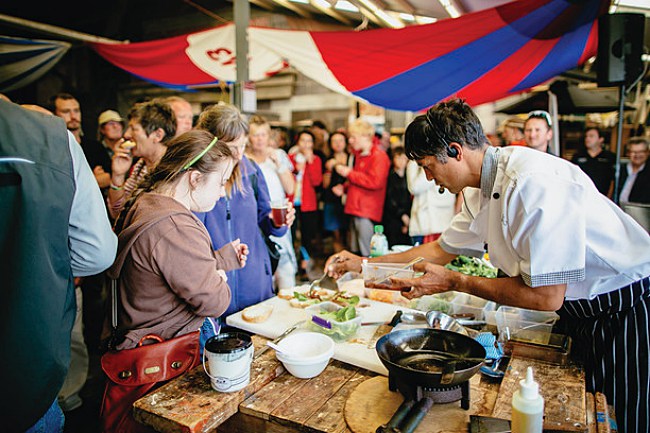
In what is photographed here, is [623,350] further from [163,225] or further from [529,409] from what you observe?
[163,225]

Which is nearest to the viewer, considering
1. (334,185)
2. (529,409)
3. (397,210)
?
(529,409)

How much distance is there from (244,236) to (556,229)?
65.5 inches

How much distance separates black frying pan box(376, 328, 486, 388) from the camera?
4.33 feet

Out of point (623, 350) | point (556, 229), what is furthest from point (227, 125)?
point (623, 350)

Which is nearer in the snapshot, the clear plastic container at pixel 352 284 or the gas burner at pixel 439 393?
the gas burner at pixel 439 393

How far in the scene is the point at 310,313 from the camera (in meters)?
2.18

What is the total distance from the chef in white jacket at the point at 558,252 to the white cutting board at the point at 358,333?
276mm

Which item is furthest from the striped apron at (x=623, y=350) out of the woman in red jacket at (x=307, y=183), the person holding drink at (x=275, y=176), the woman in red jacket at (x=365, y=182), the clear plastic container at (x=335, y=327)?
the woman in red jacket at (x=307, y=183)

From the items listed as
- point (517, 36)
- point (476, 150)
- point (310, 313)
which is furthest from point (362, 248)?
point (476, 150)

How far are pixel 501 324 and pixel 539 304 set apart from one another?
1.20ft

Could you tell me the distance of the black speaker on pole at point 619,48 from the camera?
3826 mm

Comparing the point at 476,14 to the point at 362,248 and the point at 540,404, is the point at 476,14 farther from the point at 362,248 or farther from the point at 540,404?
the point at 540,404

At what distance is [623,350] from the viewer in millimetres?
1713

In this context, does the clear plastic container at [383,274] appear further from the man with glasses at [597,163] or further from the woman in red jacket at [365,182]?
the man with glasses at [597,163]
